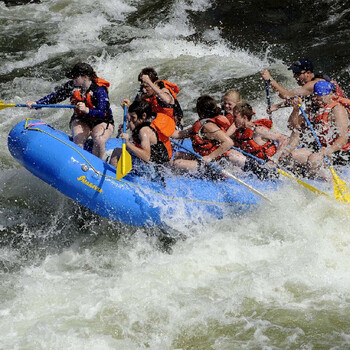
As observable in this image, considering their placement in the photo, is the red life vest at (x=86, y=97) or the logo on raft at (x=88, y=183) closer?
the logo on raft at (x=88, y=183)

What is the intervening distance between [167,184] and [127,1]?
8.34 meters

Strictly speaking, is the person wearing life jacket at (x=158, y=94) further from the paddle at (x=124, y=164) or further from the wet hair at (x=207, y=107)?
the paddle at (x=124, y=164)

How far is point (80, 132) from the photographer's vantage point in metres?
6.34

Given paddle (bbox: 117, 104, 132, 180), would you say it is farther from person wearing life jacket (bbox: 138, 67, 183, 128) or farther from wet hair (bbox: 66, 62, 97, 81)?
person wearing life jacket (bbox: 138, 67, 183, 128)

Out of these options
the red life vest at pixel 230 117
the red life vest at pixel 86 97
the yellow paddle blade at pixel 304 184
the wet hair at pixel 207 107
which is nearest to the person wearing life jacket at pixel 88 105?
the red life vest at pixel 86 97

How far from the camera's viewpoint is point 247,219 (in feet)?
20.2

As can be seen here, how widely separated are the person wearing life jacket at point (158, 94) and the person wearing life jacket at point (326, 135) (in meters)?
1.38

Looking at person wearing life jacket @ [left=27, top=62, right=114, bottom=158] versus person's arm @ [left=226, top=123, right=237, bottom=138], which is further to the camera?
person wearing life jacket @ [left=27, top=62, right=114, bottom=158]

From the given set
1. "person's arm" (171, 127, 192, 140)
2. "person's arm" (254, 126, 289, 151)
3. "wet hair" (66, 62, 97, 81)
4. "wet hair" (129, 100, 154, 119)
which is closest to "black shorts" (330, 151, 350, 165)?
"person's arm" (254, 126, 289, 151)

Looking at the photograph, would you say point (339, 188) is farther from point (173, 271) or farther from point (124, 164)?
point (124, 164)

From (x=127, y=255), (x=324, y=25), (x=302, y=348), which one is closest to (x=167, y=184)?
(x=127, y=255)

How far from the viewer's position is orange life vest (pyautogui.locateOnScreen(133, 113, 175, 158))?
5.73 m

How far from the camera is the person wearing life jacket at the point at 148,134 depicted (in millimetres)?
5562

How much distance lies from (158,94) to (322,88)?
175 cm
